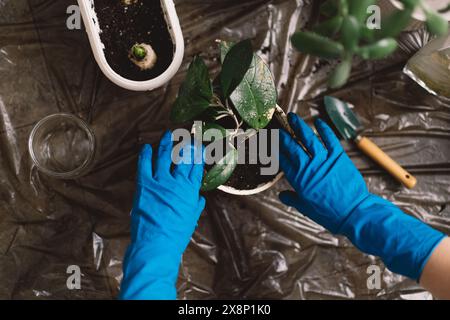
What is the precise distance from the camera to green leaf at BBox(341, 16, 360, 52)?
492mm

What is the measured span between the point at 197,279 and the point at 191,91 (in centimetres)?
52

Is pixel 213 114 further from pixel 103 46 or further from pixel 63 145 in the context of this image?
pixel 63 145

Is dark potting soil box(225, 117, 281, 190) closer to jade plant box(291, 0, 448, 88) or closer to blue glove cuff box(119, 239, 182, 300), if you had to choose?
blue glove cuff box(119, 239, 182, 300)

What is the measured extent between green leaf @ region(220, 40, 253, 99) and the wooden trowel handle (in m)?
0.42

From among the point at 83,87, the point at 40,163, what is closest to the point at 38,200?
the point at 40,163

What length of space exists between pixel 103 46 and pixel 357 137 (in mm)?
652

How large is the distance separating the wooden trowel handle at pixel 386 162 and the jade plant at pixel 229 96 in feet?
1.06

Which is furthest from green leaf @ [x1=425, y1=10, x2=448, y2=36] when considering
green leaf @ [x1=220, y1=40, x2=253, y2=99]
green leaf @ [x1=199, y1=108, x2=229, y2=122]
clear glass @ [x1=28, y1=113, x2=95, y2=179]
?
clear glass @ [x1=28, y1=113, x2=95, y2=179]

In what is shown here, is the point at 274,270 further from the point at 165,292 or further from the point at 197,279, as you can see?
the point at 165,292

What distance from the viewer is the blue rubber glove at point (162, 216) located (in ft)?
2.91

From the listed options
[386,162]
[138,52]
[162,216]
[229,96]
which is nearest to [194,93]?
[229,96]

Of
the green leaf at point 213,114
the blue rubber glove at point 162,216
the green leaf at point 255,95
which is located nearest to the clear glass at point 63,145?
the blue rubber glove at point 162,216

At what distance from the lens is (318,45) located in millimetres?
525

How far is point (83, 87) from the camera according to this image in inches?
41.3
